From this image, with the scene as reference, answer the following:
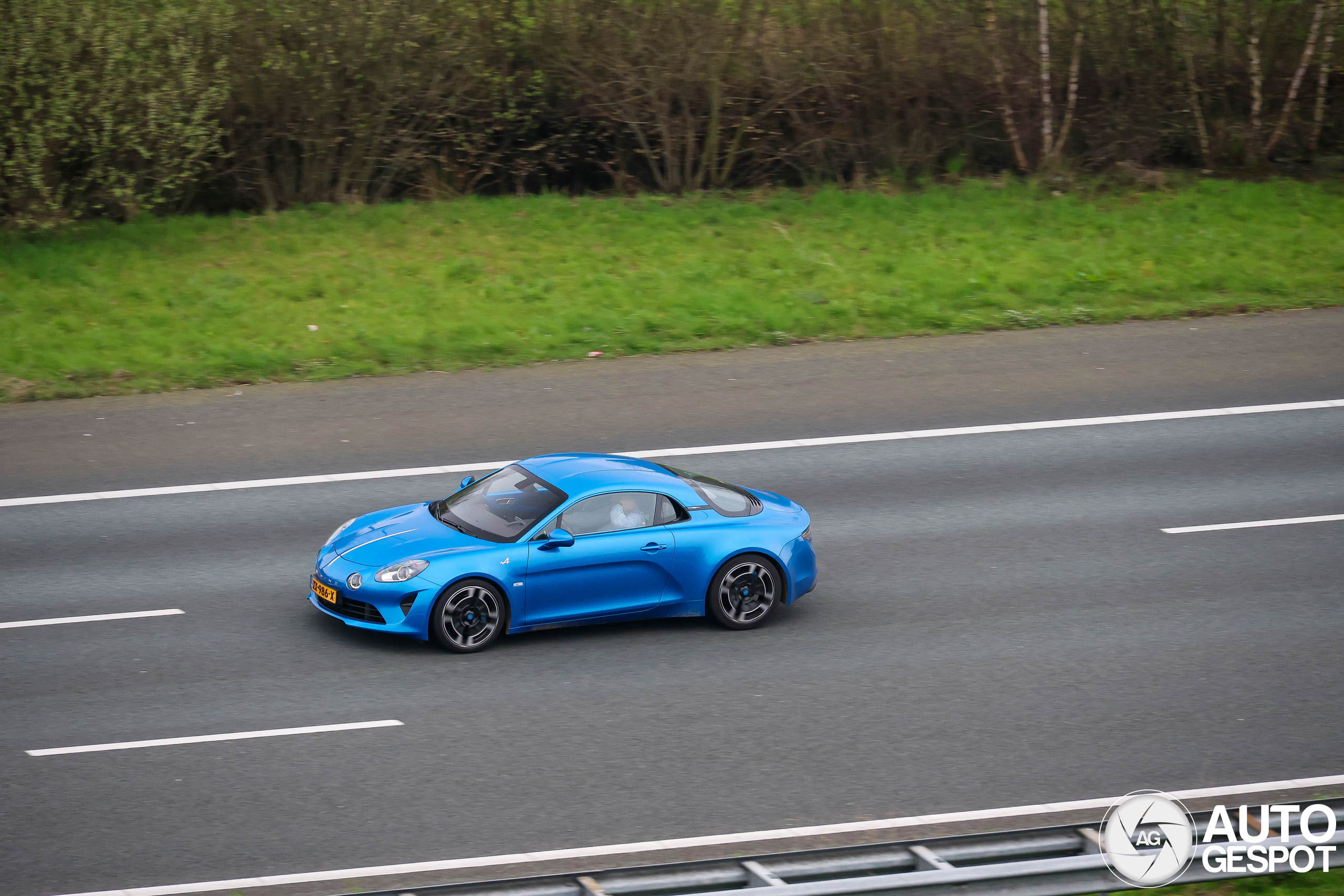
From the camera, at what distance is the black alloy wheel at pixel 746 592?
35.8ft

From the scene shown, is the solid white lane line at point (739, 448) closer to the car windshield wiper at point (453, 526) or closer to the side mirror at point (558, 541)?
the car windshield wiper at point (453, 526)

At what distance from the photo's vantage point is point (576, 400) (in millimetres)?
16359

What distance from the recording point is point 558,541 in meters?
10.4

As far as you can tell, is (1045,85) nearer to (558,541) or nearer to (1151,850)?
(558,541)

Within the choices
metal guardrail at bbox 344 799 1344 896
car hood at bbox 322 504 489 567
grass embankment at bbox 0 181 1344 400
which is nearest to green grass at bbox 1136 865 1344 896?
metal guardrail at bbox 344 799 1344 896

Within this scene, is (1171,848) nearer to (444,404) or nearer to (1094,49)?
(444,404)

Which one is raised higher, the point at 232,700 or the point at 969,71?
the point at 969,71

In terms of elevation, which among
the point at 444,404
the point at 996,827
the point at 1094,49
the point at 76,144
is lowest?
the point at 996,827

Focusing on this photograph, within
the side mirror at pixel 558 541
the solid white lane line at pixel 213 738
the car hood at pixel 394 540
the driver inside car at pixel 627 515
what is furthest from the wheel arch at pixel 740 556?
the solid white lane line at pixel 213 738

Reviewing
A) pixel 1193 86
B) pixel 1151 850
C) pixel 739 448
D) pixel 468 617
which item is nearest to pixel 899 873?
pixel 1151 850

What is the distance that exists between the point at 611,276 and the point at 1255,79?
40.0 ft

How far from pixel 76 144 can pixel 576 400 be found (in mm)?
8928

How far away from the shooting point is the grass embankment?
18000mm

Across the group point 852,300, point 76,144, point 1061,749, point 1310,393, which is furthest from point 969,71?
point 1061,749
